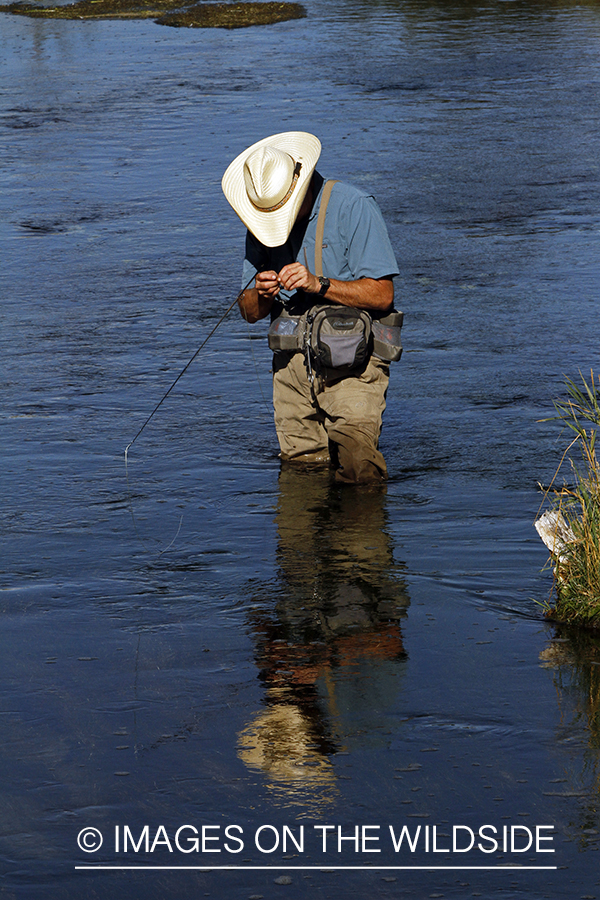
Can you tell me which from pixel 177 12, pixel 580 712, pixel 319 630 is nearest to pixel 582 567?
pixel 580 712

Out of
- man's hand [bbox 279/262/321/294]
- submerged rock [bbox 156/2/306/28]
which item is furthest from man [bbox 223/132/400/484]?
submerged rock [bbox 156/2/306/28]

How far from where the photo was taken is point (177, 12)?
25.6m

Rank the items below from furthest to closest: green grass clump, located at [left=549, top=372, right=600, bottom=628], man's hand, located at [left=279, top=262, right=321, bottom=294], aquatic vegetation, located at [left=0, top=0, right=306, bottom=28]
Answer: aquatic vegetation, located at [left=0, top=0, right=306, bottom=28] < man's hand, located at [left=279, top=262, right=321, bottom=294] < green grass clump, located at [left=549, top=372, right=600, bottom=628]

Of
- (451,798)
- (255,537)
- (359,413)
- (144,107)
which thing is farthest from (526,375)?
(144,107)

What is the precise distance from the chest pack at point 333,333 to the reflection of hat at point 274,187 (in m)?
0.17

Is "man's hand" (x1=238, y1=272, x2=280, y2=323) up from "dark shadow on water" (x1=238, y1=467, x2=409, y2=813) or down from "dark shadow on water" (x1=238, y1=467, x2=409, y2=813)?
up

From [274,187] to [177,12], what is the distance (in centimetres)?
2113

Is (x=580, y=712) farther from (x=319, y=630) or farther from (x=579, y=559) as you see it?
(x=319, y=630)

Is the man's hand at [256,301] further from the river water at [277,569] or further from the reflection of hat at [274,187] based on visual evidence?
the river water at [277,569]

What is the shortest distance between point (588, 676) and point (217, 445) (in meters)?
3.10

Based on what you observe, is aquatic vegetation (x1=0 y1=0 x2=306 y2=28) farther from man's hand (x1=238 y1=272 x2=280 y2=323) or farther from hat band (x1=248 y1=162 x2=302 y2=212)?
hat band (x1=248 y1=162 x2=302 y2=212)

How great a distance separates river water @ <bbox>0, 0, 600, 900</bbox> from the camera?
3.61 metres

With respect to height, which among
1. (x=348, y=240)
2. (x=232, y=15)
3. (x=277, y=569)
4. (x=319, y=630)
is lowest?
(x=319, y=630)

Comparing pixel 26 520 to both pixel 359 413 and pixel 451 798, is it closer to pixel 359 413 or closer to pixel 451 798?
pixel 359 413
